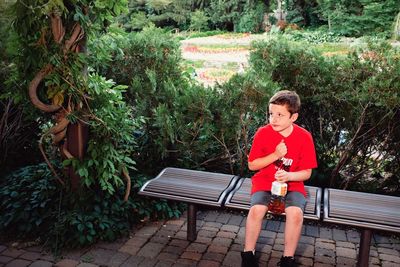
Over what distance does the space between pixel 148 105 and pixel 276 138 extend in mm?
1624

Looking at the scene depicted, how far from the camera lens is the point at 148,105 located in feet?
13.7

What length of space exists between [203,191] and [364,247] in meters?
1.25

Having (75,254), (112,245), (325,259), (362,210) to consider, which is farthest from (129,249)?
(362,210)

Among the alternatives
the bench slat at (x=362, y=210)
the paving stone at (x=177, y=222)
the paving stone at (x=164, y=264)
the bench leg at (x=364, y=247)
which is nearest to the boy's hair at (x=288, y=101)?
the bench slat at (x=362, y=210)

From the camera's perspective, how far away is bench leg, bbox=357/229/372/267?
2920mm

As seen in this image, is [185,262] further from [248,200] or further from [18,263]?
[18,263]

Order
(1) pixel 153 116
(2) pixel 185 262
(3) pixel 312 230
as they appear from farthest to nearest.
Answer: (1) pixel 153 116, (3) pixel 312 230, (2) pixel 185 262

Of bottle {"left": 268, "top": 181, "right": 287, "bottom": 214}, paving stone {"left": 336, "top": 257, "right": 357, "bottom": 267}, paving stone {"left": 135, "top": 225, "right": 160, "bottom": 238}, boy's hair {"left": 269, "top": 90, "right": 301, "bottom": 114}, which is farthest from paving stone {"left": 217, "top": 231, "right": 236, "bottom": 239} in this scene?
boy's hair {"left": 269, "top": 90, "right": 301, "bottom": 114}

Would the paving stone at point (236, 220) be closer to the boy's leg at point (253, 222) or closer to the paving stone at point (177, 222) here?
the paving stone at point (177, 222)

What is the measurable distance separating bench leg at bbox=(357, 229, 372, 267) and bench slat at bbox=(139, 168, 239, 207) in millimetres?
1049

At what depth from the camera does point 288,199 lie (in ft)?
9.57

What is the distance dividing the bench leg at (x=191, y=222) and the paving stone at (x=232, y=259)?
1.20 feet

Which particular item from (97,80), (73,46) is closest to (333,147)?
(97,80)

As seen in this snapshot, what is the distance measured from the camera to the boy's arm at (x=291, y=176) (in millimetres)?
2869
